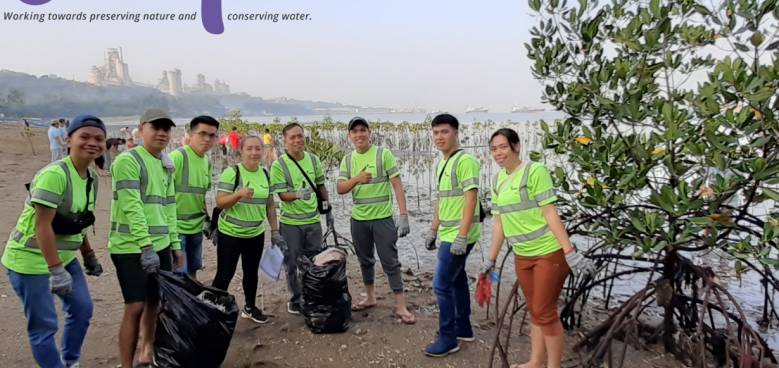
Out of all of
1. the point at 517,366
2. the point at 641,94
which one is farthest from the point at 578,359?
the point at 641,94

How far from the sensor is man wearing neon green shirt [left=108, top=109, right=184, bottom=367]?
2.72m

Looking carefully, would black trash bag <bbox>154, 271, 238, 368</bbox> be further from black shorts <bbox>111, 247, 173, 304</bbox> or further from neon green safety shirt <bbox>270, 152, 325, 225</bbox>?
neon green safety shirt <bbox>270, 152, 325, 225</bbox>

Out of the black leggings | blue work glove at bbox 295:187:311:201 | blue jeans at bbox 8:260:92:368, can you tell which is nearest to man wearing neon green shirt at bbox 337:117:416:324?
blue work glove at bbox 295:187:311:201

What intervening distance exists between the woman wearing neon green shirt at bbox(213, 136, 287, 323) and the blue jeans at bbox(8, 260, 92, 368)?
0.98m

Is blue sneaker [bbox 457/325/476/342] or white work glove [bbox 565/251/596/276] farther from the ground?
white work glove [bbox 565/251/596/276]

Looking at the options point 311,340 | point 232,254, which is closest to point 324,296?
point 311,340

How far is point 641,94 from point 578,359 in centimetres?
200

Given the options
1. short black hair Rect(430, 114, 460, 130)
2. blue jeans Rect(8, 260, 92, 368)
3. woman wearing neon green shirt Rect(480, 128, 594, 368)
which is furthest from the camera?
short black hair Rect(430, 114, 460, 130)

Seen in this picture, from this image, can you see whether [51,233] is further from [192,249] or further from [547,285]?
[547,285]

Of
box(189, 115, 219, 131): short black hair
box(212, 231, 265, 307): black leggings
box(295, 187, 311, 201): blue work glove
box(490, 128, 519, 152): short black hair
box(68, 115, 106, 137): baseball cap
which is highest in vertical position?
box(189, 115, 219, 131): short black hair

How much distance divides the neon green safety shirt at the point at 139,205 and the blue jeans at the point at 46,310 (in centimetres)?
34

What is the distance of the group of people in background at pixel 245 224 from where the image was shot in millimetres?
2512

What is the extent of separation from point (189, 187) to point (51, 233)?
1.11 m

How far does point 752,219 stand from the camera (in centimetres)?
311
